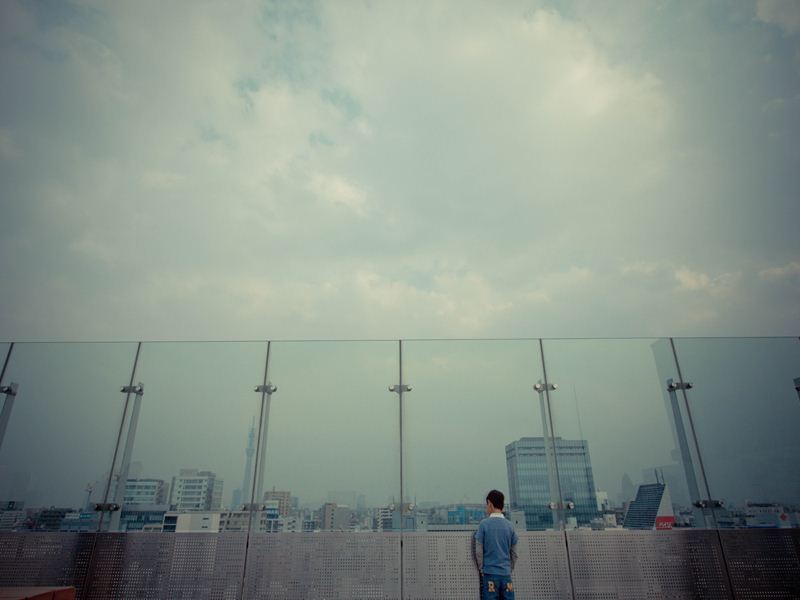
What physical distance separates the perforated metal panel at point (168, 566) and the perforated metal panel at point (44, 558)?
5.4 inches

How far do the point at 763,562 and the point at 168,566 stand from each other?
5.25 metres

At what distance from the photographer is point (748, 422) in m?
3.80

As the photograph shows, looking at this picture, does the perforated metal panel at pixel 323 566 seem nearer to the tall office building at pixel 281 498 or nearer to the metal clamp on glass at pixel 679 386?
the tall office building at pixel 281 498

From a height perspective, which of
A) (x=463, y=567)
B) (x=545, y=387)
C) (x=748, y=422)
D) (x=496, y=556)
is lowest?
(x=463, y=567)

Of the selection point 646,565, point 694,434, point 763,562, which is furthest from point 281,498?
point 763,562

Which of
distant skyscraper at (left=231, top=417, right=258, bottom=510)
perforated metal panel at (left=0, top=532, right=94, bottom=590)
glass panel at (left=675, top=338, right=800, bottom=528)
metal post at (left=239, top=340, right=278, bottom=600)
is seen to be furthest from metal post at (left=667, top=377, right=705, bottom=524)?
perforated metal panel at (left=0, top=532, right=94, bottom=590)

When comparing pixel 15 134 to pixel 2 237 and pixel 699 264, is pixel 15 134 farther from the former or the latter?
pixel 699 264

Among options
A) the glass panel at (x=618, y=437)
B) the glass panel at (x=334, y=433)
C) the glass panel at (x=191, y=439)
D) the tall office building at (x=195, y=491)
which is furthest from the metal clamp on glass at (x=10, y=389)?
the glass panel at (x=618, y=437)

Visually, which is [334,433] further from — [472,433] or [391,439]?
[472,433]

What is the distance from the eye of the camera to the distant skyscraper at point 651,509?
133 inches

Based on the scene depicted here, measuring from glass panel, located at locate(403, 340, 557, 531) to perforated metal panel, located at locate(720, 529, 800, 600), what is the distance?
1.56m

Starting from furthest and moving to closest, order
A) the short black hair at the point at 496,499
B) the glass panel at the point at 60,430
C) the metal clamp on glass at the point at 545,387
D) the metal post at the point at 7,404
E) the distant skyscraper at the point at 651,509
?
the metal clamp on glass at the point at 545,387
the metal post at the point at 7,404
the glass panel at the point at 60,430
the distant skyscraper at the point at 651,509
the short black hair at the point at 496,499

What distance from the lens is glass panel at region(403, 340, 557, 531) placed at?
3443 mm

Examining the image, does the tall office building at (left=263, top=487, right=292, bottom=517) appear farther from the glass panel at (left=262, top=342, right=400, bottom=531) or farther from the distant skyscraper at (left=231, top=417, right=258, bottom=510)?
the distant skyscraper at (left=231, top=417, right=258, bottom=510)
